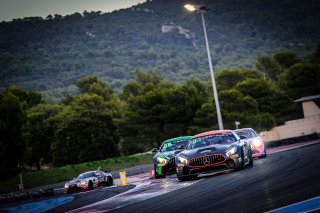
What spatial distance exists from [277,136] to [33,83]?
4787 inches

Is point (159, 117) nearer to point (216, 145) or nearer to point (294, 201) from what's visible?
point (216, 145)

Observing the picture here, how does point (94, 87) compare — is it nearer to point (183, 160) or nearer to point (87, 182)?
point (87, 182)

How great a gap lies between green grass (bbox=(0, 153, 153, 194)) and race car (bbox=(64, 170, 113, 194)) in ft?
55.8

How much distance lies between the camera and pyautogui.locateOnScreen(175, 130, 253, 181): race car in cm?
1460

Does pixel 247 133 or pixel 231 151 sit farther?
pixel 247 133

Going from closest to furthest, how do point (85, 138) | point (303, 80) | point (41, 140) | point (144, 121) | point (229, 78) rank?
point (85, 138), point (144, 121), point (41, 140), point (303, 80), point (229, 78)

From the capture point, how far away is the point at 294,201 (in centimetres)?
736

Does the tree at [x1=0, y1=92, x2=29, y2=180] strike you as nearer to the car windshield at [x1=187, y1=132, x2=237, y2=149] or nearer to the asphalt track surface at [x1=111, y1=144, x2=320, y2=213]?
the car windshield at [x1=187, y1=132, x2=237, y2=149]

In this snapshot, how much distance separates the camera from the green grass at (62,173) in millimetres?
43000

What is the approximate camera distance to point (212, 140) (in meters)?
15.9

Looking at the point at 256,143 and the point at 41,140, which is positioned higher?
the point at 41,140

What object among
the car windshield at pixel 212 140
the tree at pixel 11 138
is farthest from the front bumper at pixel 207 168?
the tree at pixel 11 138

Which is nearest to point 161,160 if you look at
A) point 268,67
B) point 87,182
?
point 87,182

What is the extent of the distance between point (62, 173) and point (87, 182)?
69.3ft
